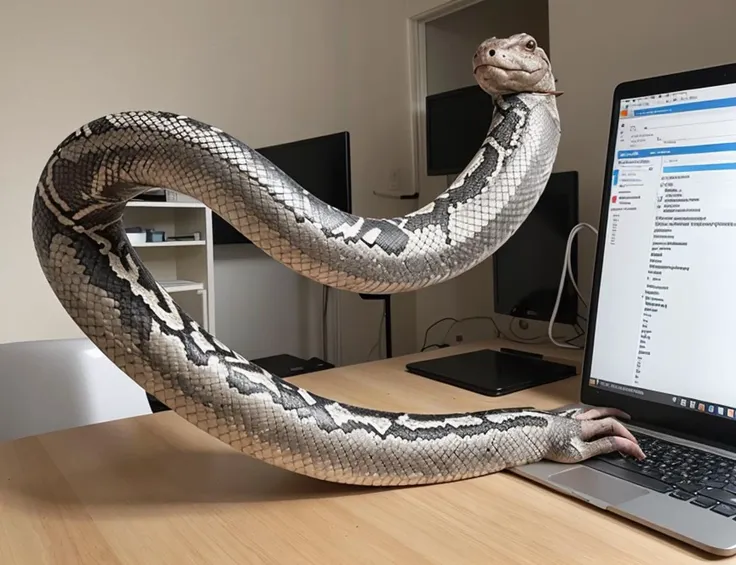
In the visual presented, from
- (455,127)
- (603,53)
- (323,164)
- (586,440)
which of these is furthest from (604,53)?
(586,440)

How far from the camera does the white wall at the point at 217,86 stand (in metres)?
2.24

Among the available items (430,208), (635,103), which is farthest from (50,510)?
(635,103)

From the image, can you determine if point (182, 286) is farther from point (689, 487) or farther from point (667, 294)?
point (689, 487)

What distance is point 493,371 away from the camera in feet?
3.74

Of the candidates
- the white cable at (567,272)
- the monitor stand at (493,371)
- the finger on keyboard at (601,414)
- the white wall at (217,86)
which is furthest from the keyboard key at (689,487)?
the white wall at (217,86)

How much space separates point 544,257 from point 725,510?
0.98 m

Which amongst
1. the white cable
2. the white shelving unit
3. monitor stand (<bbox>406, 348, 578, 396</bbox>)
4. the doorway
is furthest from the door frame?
monitor stand (<bbox>406, 348, 578, 396</bbox>)

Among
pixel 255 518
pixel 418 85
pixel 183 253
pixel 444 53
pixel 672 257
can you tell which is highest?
pixel 444 53

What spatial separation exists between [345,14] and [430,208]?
2599 millimetres

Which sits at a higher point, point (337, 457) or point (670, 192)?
point (670, 192)

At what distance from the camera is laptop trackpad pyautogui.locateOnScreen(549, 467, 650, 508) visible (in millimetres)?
624

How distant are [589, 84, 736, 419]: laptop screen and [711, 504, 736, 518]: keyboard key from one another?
0.67 feet

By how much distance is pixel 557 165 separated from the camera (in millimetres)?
1771

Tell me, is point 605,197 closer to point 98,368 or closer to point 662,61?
point 662,61
